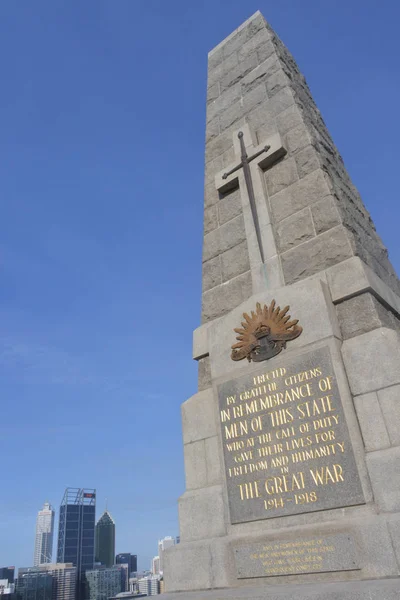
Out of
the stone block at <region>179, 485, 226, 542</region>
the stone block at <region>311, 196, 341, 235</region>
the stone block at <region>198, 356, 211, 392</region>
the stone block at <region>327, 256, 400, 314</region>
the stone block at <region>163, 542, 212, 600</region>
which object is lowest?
the stone block at <region>163, 542, 212, 600</region>

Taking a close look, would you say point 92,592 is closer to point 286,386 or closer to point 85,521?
point 85,521

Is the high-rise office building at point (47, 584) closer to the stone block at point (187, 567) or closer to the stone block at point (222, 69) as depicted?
the stone block at point (187, 567)

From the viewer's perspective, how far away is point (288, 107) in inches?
309

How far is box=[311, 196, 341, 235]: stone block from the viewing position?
20.3 ft

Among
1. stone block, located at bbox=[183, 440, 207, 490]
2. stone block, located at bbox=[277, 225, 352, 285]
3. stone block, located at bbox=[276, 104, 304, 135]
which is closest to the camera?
stone block, located at bbox=[183, 440, 207, 490]

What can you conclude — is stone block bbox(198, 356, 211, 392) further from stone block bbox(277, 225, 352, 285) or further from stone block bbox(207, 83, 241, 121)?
stone block bbox(207, 83, 241, 121)

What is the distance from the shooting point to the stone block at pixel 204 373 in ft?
21.2

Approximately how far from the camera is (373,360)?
4.86 m

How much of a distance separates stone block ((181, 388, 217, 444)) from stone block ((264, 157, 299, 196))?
334 cm

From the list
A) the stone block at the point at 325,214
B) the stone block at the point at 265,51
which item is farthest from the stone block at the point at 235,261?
the stone block at the point at 265,51

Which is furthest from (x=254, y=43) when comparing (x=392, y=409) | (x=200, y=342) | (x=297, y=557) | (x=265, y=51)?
(x=297, y=557)

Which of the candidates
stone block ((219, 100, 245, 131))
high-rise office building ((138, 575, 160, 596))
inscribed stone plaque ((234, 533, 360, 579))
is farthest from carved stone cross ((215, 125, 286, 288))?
high-rise office building ((138, 575, 160, 596))

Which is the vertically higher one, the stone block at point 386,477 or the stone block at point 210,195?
the stone block at point 210,195

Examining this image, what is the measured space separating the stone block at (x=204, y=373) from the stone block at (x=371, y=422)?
224 centimetres
